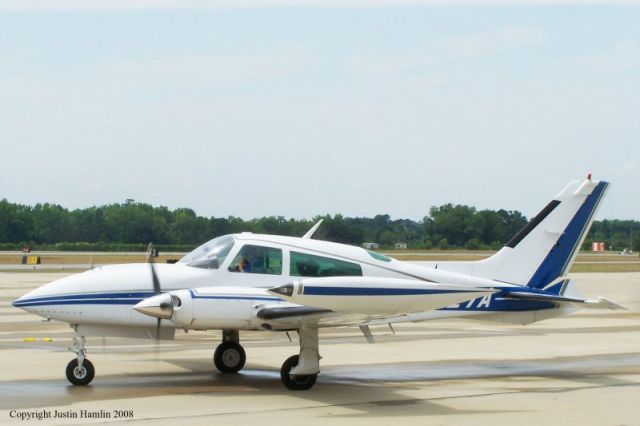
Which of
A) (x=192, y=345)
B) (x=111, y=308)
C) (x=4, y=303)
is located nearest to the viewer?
(x=111, y=308)

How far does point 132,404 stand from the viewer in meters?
13.2

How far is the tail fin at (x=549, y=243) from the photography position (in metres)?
17.3

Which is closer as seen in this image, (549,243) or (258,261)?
(258,261)

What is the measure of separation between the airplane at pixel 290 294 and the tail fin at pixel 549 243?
0.08 ft

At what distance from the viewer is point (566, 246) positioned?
17531 mm

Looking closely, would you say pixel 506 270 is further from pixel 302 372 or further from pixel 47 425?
pixel 47 425

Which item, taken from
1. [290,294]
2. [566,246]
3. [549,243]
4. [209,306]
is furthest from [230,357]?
[566,246]

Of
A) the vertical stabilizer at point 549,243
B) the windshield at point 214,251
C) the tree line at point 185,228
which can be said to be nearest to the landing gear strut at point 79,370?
the windshield at point 214,251

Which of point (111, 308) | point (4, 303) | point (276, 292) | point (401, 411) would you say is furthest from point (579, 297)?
point (4, 303)

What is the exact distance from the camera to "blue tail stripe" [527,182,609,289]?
17.3 m

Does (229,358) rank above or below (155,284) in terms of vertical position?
below

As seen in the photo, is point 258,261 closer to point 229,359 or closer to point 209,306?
point 209,306

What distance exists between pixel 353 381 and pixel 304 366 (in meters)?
1.74

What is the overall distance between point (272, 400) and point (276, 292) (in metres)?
1.88
